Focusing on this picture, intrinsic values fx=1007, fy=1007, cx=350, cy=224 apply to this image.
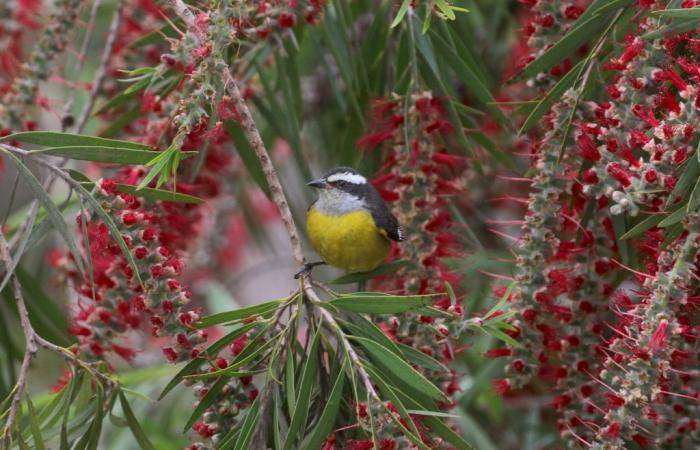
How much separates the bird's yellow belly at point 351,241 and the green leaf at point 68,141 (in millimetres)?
1216

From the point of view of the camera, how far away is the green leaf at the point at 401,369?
1.93 meters

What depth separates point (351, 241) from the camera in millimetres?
3227

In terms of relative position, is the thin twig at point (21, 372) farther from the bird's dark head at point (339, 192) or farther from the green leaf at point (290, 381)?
the bird's dark head at point (339, 192)

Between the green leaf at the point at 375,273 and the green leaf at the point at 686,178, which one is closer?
the green leaf at the point at 686,178

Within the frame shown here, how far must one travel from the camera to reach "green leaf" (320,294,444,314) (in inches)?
79.2

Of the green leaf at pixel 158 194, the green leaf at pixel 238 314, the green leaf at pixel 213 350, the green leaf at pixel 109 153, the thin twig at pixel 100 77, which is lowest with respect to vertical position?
the green leaf at pixel 213 350

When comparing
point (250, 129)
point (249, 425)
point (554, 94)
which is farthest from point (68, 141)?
point (554, 94)

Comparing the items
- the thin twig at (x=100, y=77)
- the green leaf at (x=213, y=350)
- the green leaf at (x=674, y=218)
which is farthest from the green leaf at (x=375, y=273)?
the thin twig at (x=100, y=77)

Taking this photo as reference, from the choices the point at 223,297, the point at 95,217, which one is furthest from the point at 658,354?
the point at 223,297

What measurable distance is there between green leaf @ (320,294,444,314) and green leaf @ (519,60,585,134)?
482 millimetres

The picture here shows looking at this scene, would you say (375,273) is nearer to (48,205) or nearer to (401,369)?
(401,369)

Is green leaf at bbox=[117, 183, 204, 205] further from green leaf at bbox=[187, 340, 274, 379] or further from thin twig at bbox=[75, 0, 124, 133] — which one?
thin twig at bbox=[75, 0, 124, 133]

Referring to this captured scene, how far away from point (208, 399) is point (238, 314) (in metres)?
0.18

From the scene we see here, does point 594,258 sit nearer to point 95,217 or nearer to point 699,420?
point 699,420
